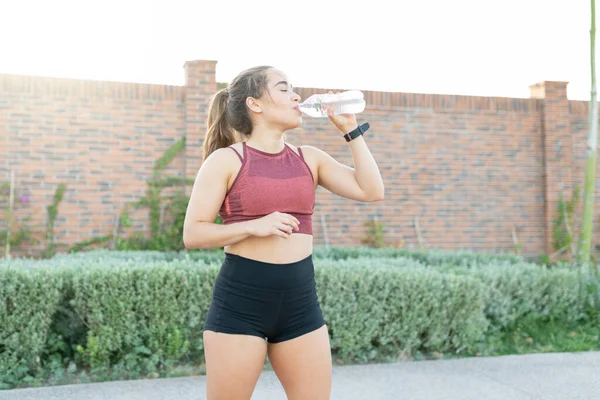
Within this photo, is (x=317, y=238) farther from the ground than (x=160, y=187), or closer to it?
closer to it

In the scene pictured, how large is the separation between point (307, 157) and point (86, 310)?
9.81 ft

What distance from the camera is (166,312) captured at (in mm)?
4852

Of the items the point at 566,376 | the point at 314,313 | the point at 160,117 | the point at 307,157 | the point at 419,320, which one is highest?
the point at 160,117

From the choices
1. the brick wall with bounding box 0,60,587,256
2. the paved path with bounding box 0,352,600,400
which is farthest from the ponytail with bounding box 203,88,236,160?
the brick wall with bounding box 0,60,587,256

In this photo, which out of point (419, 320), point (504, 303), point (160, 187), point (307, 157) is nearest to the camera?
point (307, 157)

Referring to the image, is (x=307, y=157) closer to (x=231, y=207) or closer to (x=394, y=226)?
(x=231, y=207)

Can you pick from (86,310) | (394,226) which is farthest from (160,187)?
(86,310)

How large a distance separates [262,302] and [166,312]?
2.78 m

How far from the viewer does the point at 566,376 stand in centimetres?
490

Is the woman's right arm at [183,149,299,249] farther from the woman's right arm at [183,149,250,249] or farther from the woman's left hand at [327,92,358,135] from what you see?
the woman's left hand at [327,92,358,135]

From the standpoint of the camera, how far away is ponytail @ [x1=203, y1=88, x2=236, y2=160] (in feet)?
8.51

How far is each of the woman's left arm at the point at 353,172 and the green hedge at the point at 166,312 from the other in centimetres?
→ 265

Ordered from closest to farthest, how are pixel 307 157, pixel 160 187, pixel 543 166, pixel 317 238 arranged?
pixel 307 157 → pixel 160 187 → pixel 317 238 → pixel 543 166

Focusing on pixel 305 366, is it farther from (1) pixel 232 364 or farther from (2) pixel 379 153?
(2) pixel 379 153
